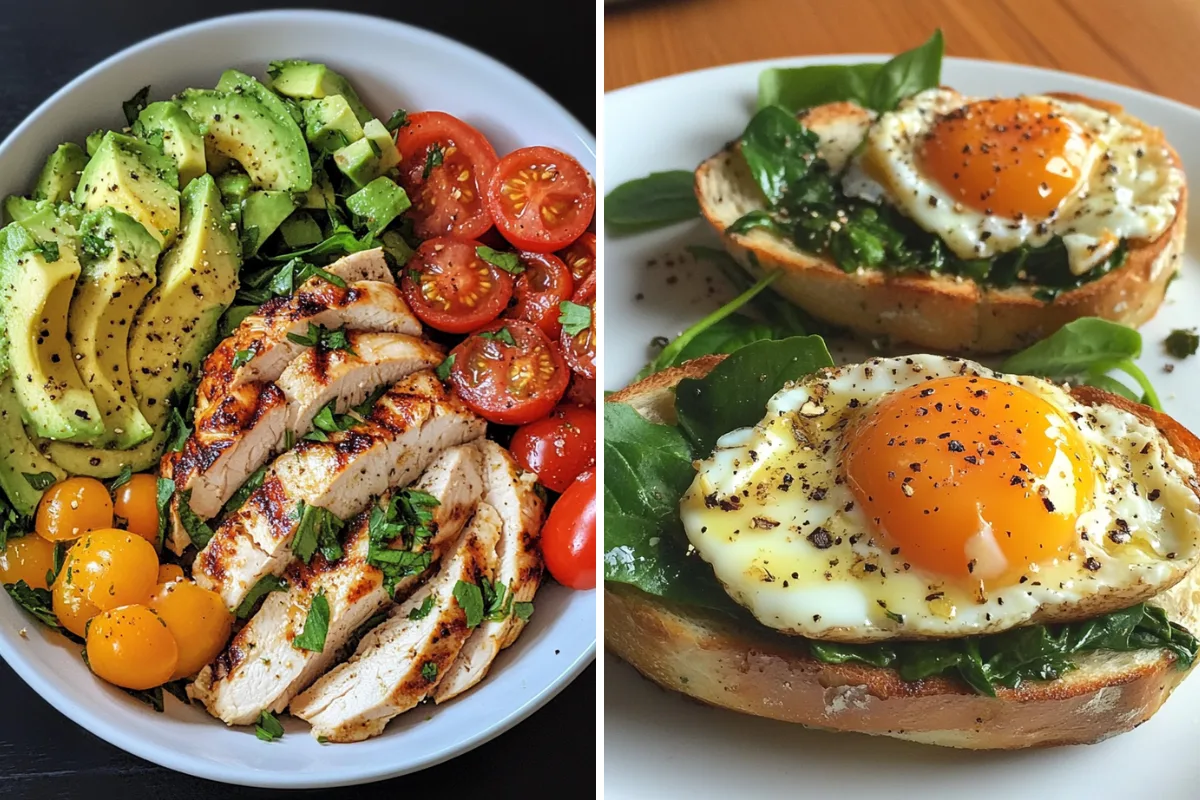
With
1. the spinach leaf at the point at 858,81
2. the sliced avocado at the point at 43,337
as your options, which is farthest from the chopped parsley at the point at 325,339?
the spinach leaf at the point at 858,81

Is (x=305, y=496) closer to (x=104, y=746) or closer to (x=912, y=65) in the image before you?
(x=104, y=746)

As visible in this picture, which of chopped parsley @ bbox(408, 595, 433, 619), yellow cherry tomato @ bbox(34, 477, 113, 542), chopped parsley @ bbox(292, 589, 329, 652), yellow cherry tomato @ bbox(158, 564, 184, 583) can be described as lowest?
chopped parsley @ bbox(408, 595, 433, 619)

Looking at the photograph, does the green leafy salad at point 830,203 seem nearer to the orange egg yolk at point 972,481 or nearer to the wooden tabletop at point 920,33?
the wooden tabletop at point 920,33

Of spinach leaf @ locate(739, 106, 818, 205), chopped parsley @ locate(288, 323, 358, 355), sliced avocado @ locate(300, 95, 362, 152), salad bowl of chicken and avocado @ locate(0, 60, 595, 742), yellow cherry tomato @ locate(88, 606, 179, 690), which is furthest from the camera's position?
spinach leaf @ locate(739, 106, 818, 205)

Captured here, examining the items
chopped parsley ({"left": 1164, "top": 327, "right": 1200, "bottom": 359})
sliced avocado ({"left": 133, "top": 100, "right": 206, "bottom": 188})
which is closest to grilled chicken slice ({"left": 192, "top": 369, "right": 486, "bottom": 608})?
sliced avocado ({"left": 133, "top": 100, "right": 206, "bottom": 188})

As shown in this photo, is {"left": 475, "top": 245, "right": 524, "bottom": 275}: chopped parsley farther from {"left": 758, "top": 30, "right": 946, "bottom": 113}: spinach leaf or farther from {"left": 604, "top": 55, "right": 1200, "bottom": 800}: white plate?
{"left": 758, "top": 30, "right": 946, "bottom": 113}: spinach leaf

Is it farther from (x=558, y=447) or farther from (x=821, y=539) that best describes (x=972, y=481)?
(x=558, y=447)
